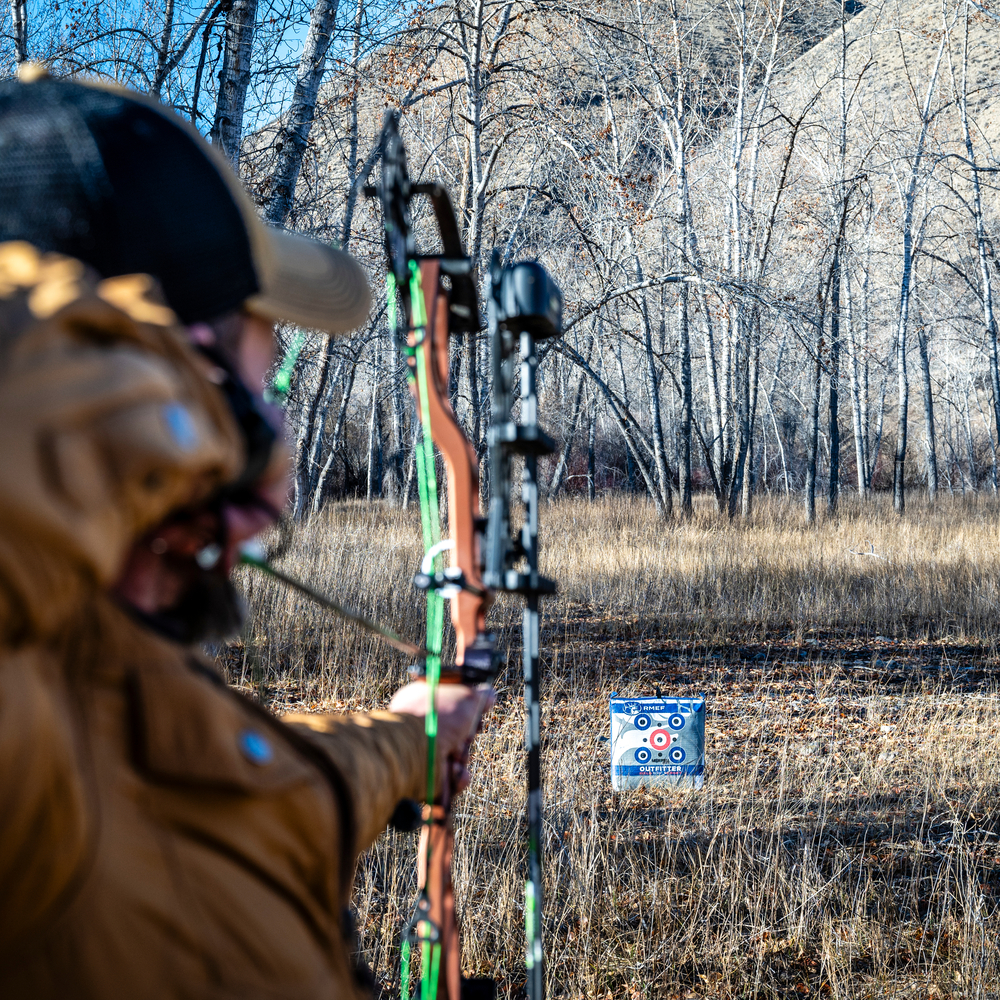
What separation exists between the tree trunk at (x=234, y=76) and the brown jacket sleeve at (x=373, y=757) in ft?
12.2

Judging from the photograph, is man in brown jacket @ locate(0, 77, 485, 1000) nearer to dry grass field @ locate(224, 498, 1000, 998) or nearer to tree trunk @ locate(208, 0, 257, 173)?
dry grass field @ locate(224, 498, 1000, 998)

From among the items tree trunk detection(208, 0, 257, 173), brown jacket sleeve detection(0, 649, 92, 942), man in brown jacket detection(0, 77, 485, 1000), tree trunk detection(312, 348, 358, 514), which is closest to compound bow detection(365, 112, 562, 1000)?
man in brown jacket detection(0, 77, 485, 1000)

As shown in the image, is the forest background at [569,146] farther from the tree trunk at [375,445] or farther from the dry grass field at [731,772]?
the dry grass field at [731,772]

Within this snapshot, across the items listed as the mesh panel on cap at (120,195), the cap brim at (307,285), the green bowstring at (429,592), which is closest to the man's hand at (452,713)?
the green bowstring at (429,592)

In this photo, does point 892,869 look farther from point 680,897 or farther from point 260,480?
point 260,480

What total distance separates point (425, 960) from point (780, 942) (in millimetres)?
1721

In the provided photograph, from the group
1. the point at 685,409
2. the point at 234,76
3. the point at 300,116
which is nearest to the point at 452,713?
the point at 234,76

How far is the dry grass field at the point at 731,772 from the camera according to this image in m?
2.59

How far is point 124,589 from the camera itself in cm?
74

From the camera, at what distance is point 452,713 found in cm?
136

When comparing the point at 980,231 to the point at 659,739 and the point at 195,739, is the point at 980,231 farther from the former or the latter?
the point at 195,739

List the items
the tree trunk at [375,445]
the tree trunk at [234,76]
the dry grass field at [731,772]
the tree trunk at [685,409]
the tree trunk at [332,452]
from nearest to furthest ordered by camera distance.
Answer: the dry grass field at [731,772] < the tree trunk at [234,76] < the tree trunk at [685,409] < the tree trunk at [332,452] < the tree trunk at [375,445]

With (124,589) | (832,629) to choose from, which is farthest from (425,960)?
(832,629)

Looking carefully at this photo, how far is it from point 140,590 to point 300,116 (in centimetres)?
431
